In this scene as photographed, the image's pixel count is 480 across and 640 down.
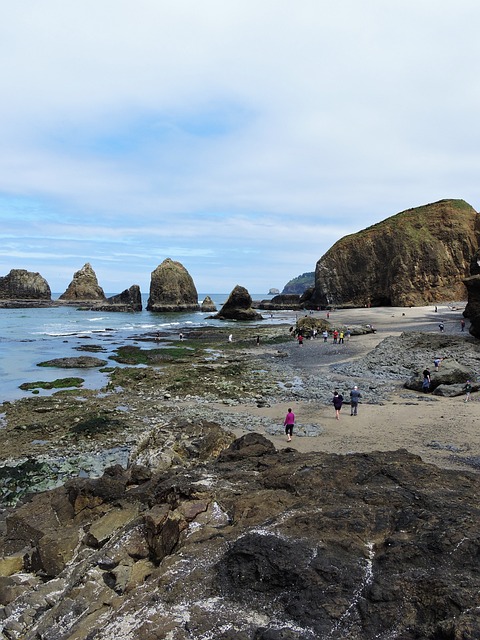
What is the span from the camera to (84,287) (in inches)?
5807

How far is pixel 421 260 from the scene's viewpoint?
89750 millimetres

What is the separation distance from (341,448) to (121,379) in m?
18.1

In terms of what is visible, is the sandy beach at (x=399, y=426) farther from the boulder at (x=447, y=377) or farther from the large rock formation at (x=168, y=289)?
the large rock formation at (x=168, y=289)

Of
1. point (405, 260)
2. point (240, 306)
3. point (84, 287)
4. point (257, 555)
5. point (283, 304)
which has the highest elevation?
point (405, 260)

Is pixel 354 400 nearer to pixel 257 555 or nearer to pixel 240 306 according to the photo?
pixel 257 555

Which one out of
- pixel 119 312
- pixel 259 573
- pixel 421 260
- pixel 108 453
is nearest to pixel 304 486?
pixel 259 573

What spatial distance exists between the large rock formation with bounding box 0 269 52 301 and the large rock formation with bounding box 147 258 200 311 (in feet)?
167

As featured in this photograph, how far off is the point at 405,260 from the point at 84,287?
102 m

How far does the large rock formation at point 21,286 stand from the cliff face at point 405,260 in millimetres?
92708

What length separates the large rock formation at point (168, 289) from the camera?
376 ft

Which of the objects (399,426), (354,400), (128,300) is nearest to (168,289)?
(128,300)

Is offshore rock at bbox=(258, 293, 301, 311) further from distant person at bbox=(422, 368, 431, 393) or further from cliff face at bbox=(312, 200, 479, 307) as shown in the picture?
distant person at bbox=(422, 368, 431, 393)

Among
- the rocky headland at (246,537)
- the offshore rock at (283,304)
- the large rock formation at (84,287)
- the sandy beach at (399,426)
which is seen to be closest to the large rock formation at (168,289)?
the offshore rock at (283,304)

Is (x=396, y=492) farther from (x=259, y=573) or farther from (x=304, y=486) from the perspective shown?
(x=259, y=573)
